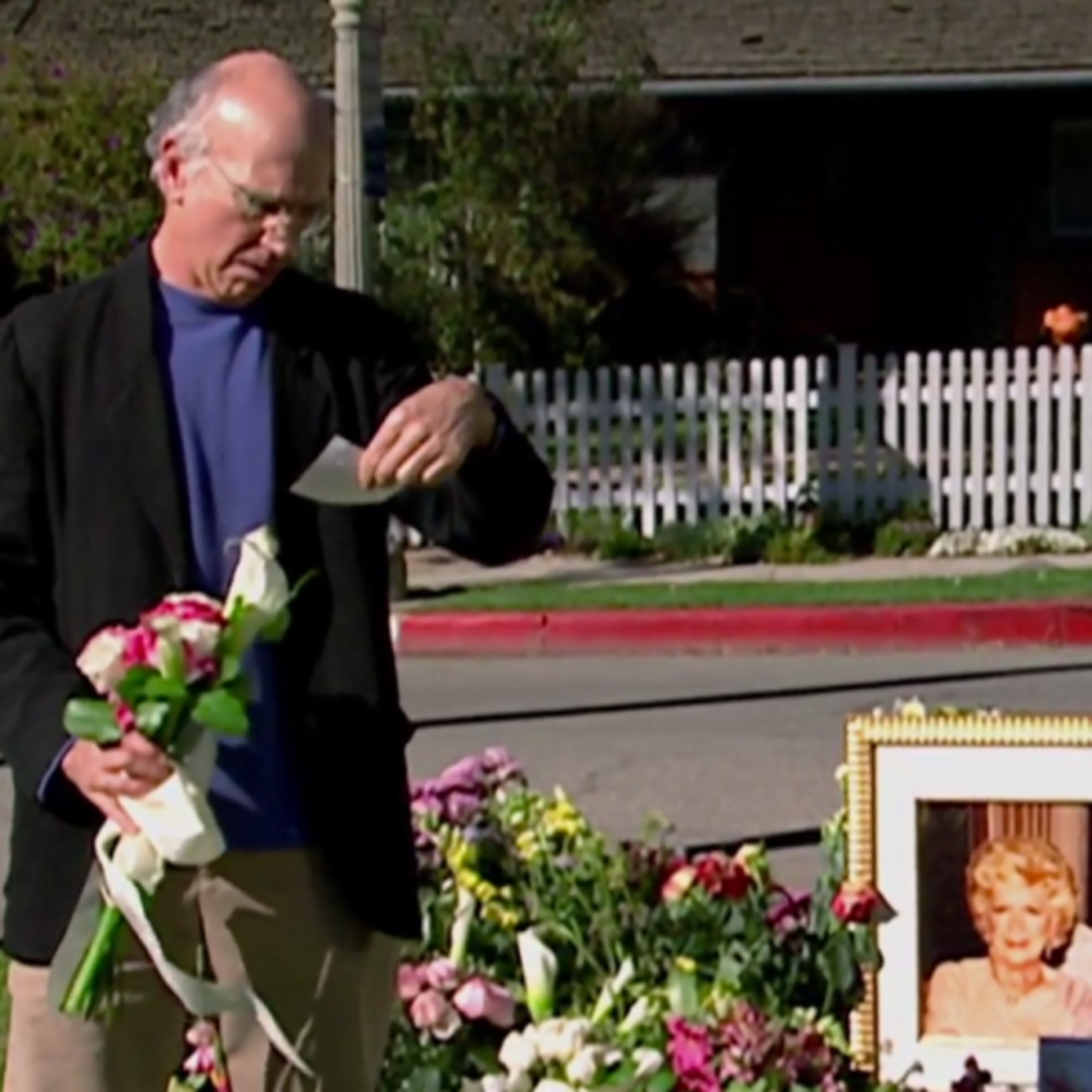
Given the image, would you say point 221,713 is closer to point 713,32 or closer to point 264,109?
point 264,109

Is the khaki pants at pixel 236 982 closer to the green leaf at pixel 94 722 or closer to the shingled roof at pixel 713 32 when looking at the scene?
the green leaf at pixel 94 722

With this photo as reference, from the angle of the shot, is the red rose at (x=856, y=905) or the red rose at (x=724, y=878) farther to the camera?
the red rose at (x=724, y=878)

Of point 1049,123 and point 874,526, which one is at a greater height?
point 1049,123

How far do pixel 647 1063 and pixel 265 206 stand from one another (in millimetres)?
1377

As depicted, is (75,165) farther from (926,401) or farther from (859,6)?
(859,6)

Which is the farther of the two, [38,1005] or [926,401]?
[926,401]

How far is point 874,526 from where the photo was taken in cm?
1502

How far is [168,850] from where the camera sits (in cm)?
269

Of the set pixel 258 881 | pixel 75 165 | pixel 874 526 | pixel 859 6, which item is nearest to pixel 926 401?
pixel 874 526

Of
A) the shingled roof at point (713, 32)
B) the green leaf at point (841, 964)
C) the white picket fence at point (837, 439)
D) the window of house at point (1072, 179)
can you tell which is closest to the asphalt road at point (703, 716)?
the green leaf at point (841, 964)

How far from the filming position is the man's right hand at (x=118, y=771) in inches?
106

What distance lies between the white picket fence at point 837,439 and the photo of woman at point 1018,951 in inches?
426

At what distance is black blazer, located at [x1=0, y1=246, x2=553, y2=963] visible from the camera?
288cm

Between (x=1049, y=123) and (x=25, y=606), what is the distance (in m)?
20.3
